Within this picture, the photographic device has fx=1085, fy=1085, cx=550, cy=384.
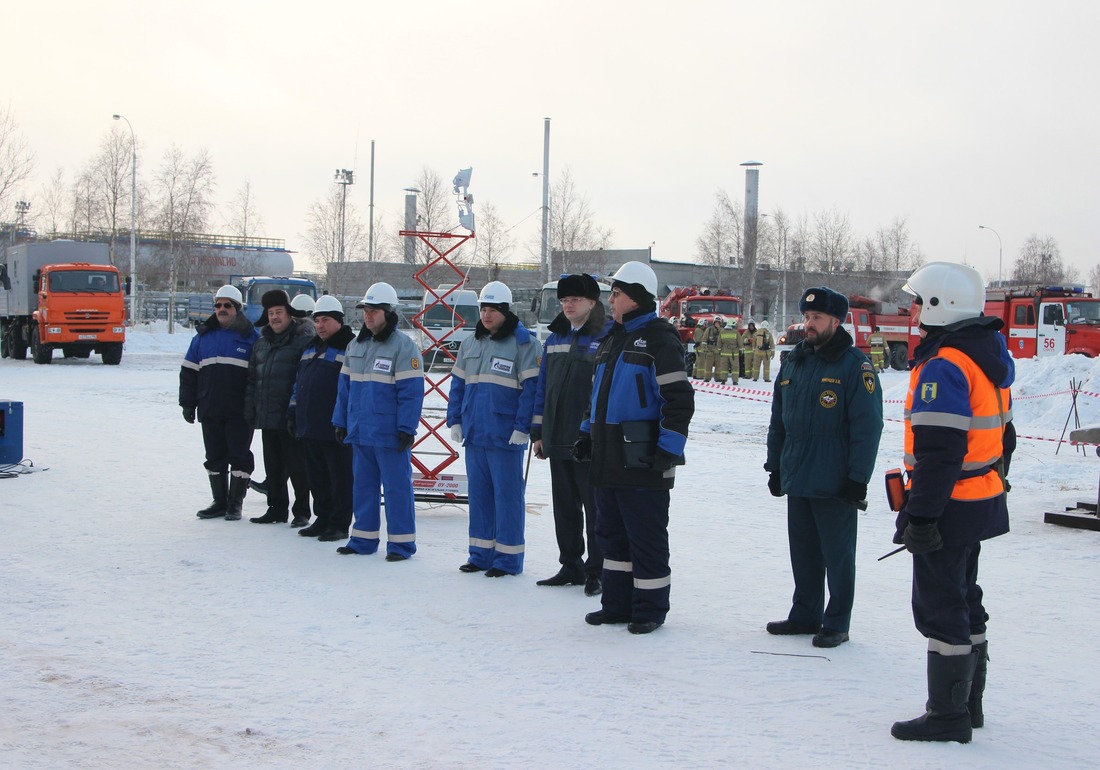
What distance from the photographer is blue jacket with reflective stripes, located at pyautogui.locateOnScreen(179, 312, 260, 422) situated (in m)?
8.98

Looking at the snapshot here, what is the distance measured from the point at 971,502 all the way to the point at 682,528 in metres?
Answer: 4.74

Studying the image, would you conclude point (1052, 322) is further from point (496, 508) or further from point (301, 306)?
point (496, 508)

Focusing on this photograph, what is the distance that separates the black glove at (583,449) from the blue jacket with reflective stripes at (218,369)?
397cm

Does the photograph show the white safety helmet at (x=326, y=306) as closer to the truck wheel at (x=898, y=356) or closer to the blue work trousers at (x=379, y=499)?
the blue work trousers at (x=379, y=499)

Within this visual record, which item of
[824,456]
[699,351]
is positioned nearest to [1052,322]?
[699,351]

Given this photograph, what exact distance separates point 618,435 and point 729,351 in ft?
72.5

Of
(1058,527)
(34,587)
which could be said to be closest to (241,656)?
(34,587)

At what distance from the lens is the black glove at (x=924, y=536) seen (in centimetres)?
425

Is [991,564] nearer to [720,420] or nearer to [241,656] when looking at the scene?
[241,656]

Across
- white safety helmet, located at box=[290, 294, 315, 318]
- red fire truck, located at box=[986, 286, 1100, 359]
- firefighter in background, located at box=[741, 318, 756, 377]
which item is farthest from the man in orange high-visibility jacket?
red fire truck, located at box=[986, 286, 1100, 359]

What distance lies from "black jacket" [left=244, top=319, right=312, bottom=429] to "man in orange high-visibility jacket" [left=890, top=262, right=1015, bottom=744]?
5564 mm

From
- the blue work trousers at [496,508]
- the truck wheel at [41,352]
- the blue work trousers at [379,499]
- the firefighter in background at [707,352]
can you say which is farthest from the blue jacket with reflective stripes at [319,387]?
the truck wheel at [41,352]

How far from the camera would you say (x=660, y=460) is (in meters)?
5.72

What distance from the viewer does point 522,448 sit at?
718 centimetres
